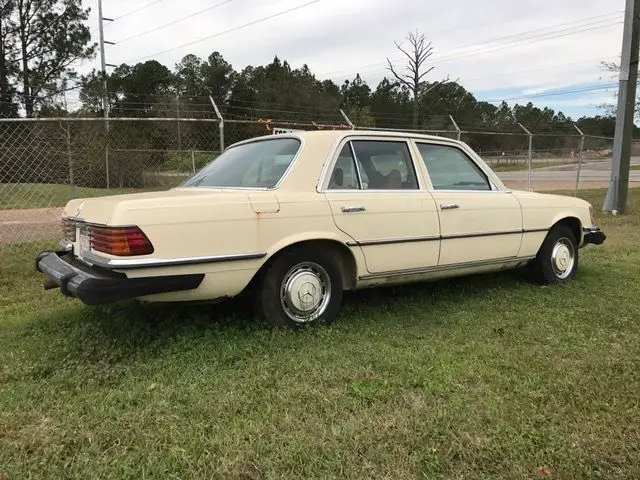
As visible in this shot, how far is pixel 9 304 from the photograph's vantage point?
16.7ft

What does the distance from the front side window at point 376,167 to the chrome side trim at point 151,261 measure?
956mm

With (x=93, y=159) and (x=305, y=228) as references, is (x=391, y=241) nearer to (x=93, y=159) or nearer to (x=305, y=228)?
(x=305, y=228)

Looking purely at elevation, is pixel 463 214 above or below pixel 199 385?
above

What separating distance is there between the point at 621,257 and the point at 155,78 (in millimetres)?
56032

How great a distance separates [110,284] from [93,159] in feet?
50.3

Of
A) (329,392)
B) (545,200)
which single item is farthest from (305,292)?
(545,200)

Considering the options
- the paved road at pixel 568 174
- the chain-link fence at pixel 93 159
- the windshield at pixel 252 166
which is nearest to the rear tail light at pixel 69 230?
the windshield at pixel 252 166

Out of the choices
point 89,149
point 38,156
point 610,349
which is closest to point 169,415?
point 610,349

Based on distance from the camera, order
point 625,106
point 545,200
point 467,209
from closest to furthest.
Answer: point 467,209 < point 545,200 < point 625,106

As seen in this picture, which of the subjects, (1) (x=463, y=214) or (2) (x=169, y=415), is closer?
(2) (x=169, y=415)

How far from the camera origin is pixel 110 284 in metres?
3.28

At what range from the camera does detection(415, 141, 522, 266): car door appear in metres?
4.64

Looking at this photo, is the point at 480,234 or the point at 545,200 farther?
the point at 545,200

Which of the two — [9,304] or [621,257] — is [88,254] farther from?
[621,257]
